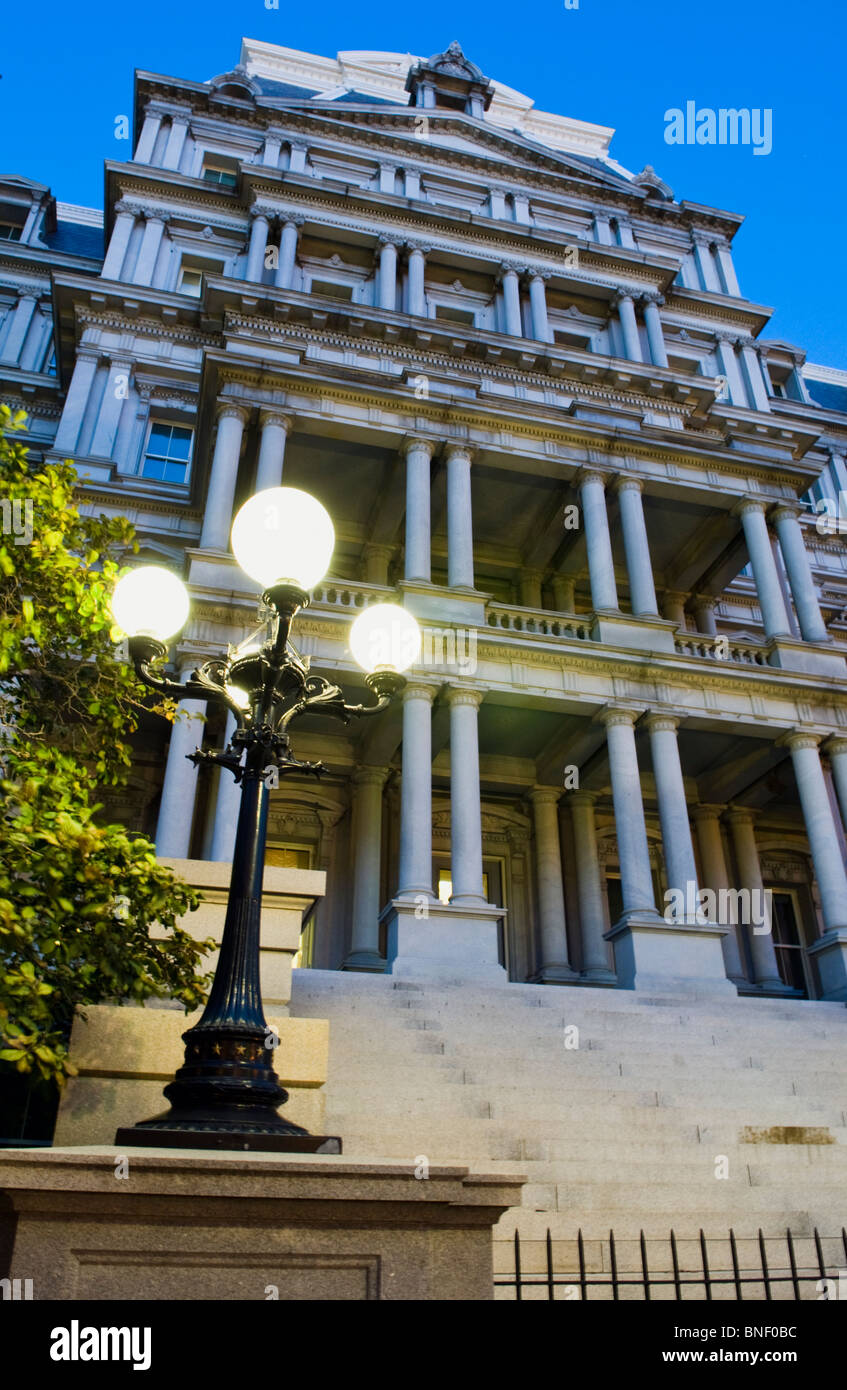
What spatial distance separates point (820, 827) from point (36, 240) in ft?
102

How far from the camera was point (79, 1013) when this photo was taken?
6.32 meters

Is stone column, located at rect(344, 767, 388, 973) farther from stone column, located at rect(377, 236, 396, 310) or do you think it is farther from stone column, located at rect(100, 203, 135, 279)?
stone column, located at rect(100, 203, 135, 279)

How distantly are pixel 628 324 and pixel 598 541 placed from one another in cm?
1377

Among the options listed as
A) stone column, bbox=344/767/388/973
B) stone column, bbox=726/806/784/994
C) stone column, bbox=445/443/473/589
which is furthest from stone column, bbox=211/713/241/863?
stone column, bbox=726/806/784/994

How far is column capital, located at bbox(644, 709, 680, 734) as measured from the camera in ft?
61.9

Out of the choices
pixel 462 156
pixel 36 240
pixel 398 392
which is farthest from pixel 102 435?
pixel 462 156

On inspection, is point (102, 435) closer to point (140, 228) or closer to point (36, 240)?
point (140, 228)

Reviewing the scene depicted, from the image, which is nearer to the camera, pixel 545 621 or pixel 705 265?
pixel 545 621

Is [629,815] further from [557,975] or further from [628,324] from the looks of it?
[628,324]

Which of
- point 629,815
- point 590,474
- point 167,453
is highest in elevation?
point 167,453

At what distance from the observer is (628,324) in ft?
101

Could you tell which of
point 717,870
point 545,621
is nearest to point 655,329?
point 545,621

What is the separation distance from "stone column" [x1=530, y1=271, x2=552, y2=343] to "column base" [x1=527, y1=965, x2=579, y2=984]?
60.5ft
